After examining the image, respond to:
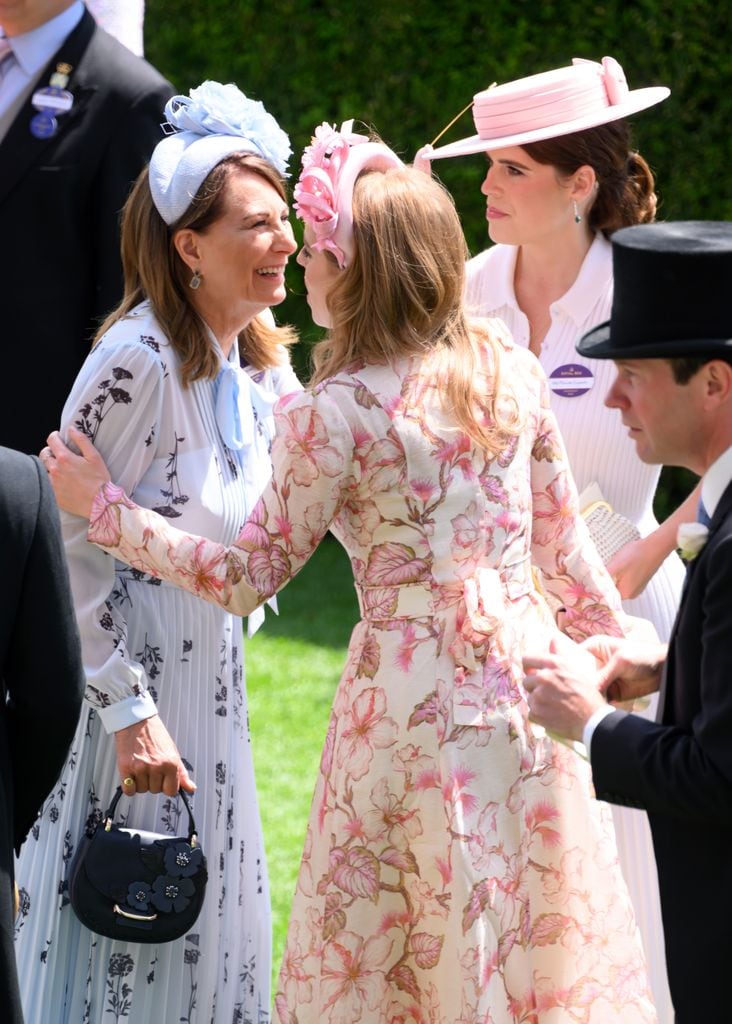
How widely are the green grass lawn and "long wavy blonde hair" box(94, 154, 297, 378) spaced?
7.29 feet

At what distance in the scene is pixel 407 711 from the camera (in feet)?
10.1

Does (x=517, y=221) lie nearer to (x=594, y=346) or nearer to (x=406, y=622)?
(x=406, y=622)

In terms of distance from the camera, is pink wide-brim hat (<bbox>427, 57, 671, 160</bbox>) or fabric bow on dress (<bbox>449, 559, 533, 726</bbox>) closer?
fabric bow on dress (<bbox>449, 559, 533, 726</bbox>)

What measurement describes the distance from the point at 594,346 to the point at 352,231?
695 mm

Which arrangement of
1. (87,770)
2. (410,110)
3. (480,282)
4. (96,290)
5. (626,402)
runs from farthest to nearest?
1. (410,110)
2. (480,282)
3. (96,290)
4. (87,770)
5. (626,402)

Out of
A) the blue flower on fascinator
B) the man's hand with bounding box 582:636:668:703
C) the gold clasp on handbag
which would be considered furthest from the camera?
the blue flower on fascinator

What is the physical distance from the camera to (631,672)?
8.75 feet

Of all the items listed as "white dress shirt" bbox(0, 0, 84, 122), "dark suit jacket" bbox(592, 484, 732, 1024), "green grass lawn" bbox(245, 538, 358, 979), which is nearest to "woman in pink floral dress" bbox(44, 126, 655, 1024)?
"dark suit jacket" bbox(592, 484, 732, 1024)

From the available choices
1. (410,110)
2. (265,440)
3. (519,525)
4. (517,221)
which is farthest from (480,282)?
(410,110)

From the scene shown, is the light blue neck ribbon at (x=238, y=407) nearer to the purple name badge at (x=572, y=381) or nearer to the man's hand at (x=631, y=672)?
the purple name badge at (x=572, y=381)

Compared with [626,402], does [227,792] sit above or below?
below

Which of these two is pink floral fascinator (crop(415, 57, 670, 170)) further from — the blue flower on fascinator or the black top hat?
the black top hat

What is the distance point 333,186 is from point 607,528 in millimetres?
1341

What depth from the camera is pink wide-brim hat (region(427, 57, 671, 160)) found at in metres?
4.08
